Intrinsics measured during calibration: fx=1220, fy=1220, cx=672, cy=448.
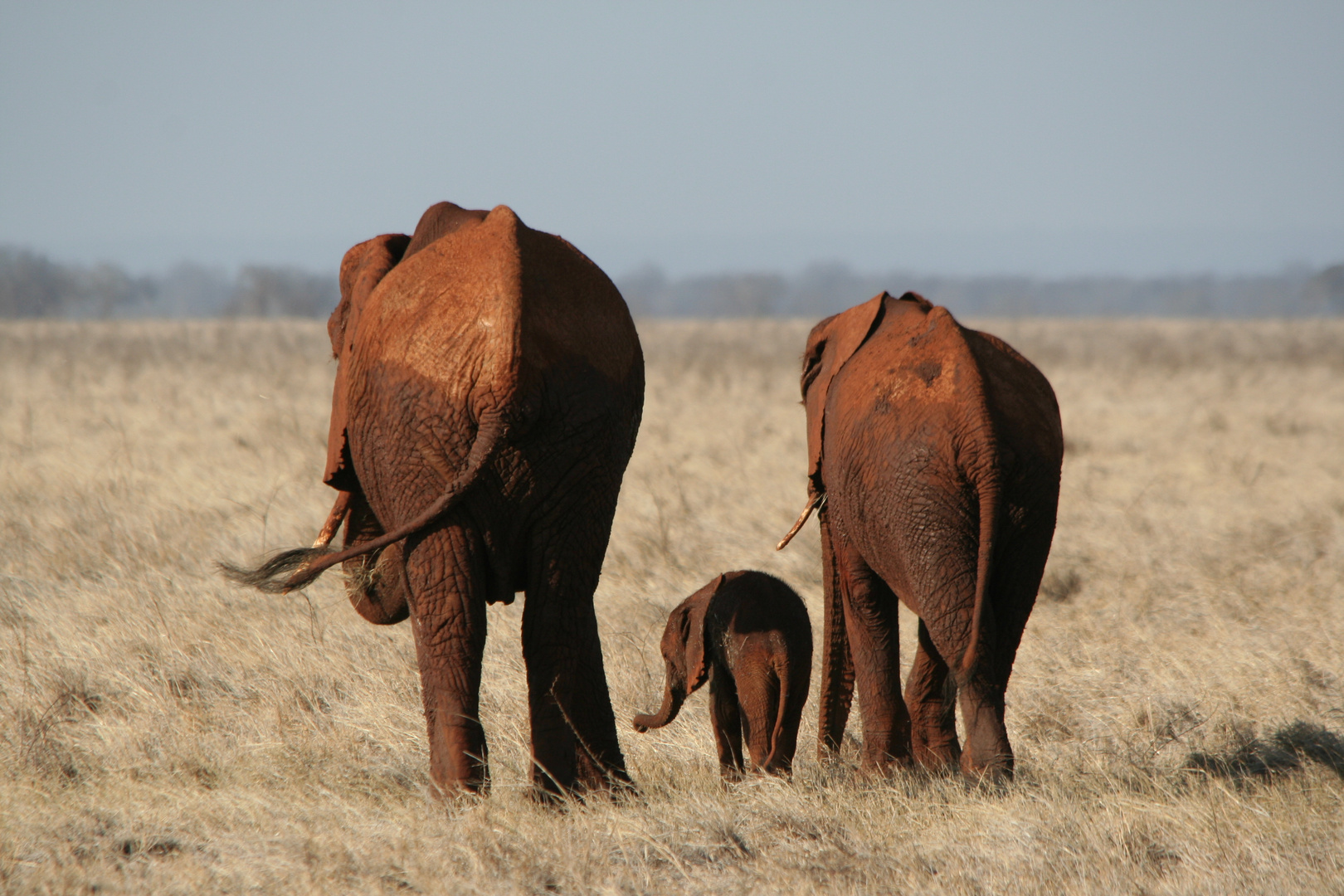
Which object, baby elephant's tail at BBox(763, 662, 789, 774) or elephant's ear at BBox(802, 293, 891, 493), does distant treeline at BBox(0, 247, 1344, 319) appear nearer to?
elephant's ear at BBox(802, 293, 891, 493)

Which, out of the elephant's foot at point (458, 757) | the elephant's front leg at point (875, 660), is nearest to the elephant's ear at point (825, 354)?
the elephant's front leg at point (875, 660)

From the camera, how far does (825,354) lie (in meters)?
5.52

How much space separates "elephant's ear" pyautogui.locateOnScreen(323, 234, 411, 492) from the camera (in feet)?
14.0

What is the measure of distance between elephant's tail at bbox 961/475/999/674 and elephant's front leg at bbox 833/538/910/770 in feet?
2.10

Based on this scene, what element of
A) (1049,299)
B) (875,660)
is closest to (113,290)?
(875,660)

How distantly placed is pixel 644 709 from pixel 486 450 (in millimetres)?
2788

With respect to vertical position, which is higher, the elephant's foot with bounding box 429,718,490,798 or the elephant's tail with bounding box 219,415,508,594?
the elephant's tail with bounding box 219,415,508,594

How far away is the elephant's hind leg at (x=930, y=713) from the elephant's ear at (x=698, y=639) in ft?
2.92

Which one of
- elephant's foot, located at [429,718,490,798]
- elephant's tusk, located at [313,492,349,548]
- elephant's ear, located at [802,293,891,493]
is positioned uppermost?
elephant's ear, located at [802,293,891,493]

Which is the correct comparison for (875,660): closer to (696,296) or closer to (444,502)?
(444,502)

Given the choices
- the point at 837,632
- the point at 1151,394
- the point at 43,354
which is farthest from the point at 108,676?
the point at 43,354

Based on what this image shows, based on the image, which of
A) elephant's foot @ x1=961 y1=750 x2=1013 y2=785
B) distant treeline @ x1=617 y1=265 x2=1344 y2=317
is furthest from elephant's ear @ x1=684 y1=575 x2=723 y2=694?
distant treeline @ x1=617 y1=265 x2=1344 y2=317

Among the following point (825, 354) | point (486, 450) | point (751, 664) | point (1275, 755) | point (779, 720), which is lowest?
point (1275, 755)

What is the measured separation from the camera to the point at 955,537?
455cm
